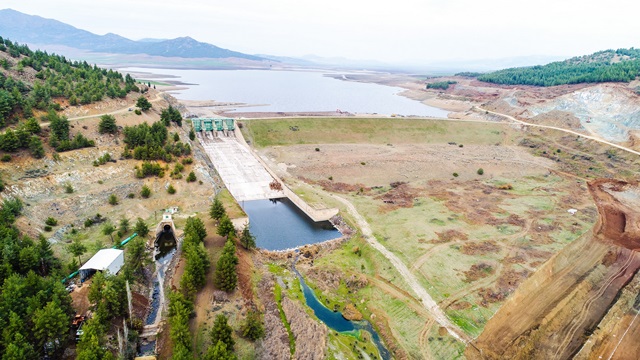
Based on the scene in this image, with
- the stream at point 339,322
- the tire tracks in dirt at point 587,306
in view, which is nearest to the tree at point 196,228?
the stream at point 339,322

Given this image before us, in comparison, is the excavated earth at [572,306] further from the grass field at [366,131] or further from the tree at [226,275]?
the grass field at [366,131]

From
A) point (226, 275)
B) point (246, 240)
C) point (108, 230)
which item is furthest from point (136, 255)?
point (246, 240)

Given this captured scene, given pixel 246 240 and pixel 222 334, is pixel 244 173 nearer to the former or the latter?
pixel 246 240

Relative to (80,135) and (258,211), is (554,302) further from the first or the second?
(80,135)

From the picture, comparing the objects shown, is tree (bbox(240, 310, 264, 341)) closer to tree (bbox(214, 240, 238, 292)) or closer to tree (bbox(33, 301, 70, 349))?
tree (bbox(214, 240, 238, 292))

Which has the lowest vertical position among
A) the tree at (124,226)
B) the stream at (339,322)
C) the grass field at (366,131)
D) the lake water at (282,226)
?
the stream at (339,322)

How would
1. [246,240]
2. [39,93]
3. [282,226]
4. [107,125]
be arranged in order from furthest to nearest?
[39,93] → [107,125] → [282,226] → [246,240]
